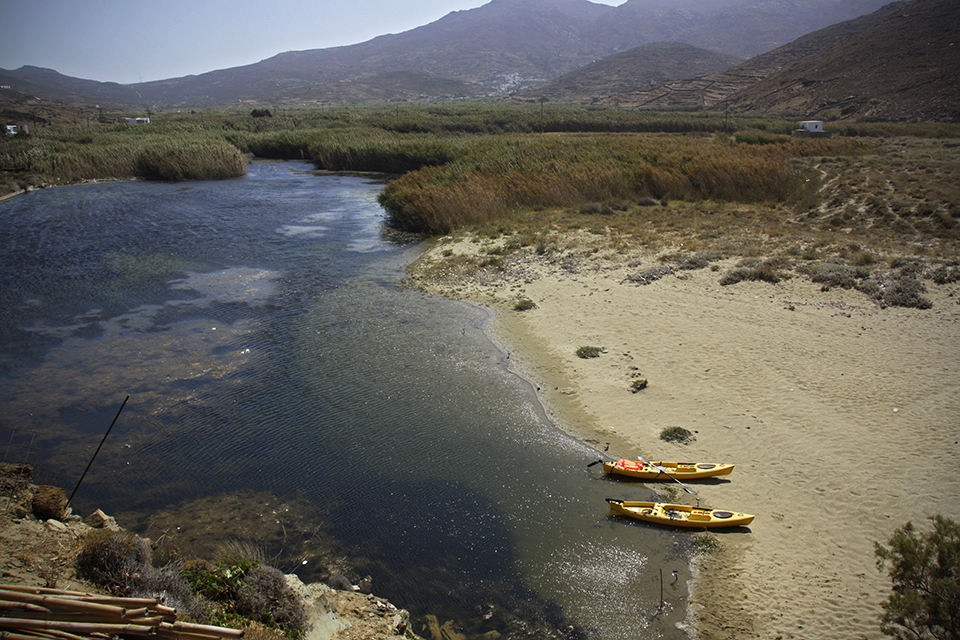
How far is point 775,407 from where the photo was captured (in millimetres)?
10359

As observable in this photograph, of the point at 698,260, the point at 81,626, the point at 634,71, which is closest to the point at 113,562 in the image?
the point at 81,626

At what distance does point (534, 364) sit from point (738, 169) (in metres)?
21.5

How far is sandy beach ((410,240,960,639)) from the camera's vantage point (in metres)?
6.87

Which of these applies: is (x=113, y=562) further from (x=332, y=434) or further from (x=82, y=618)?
(x=332, y=434)

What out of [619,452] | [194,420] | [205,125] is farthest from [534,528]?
[205,125]

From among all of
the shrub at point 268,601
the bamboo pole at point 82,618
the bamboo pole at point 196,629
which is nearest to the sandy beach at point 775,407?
the shrub at point 268,601

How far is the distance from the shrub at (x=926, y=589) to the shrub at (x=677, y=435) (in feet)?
12.0

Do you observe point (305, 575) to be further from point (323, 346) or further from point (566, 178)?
point (566, 178)

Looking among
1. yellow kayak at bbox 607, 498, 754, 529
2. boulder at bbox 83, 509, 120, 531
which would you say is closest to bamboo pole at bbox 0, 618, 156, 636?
boulder at bbox 83, 509, 120, 531

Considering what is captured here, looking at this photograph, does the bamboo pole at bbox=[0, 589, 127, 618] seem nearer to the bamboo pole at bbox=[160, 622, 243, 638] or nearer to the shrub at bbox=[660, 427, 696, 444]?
the bamboo pole at bbox=[160, 622, 243, 638]

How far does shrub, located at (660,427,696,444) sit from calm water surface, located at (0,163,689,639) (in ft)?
4.31

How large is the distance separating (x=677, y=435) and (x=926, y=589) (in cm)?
428

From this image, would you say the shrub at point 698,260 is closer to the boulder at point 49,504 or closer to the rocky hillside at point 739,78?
the boulder at point 49,504

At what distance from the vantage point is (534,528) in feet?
26.2
